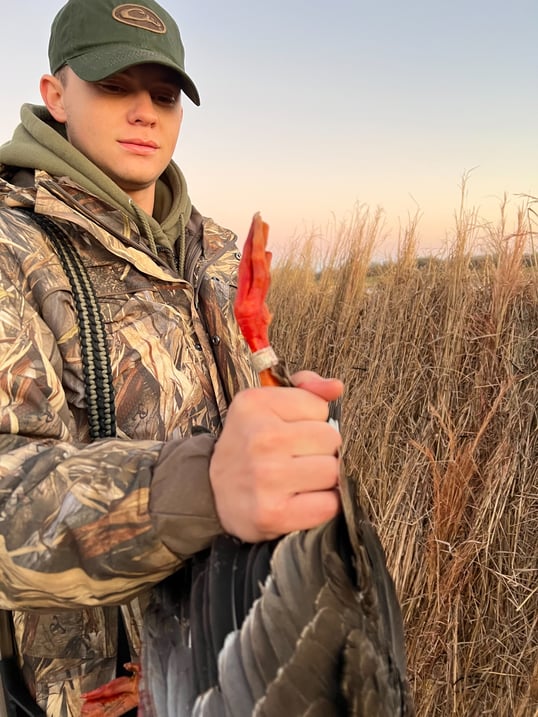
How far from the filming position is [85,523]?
0.87 m

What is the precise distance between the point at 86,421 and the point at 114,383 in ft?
0.37

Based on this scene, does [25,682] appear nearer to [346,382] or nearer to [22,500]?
[22,500]

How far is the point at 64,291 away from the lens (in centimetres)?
129

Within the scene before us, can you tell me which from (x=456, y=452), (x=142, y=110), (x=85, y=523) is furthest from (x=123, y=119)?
(x=456, y=452)

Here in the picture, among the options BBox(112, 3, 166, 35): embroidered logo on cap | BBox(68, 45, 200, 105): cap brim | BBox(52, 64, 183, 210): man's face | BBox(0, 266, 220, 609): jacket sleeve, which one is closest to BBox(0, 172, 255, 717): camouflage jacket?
BBox(0, 266, 220, 609): jacket sleeve

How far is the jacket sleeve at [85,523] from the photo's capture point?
33.8 inches

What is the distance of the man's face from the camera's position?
1.53 m

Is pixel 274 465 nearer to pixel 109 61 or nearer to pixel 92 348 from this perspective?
pixel 92 348

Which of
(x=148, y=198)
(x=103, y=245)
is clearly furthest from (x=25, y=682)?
(x=148, y=198)

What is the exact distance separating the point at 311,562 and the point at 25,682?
107cm

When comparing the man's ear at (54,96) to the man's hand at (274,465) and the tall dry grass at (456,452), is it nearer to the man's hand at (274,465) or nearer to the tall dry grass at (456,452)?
the man's hand at (274,465)

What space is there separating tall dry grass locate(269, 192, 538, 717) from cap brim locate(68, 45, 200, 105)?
187 cm

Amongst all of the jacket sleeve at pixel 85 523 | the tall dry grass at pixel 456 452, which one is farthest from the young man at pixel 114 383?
the tall dry grass at pixel 456 452

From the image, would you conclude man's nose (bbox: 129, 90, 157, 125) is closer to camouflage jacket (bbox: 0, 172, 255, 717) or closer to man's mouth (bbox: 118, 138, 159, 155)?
man's mouth (bbox: 118, 138, 159, 155)
